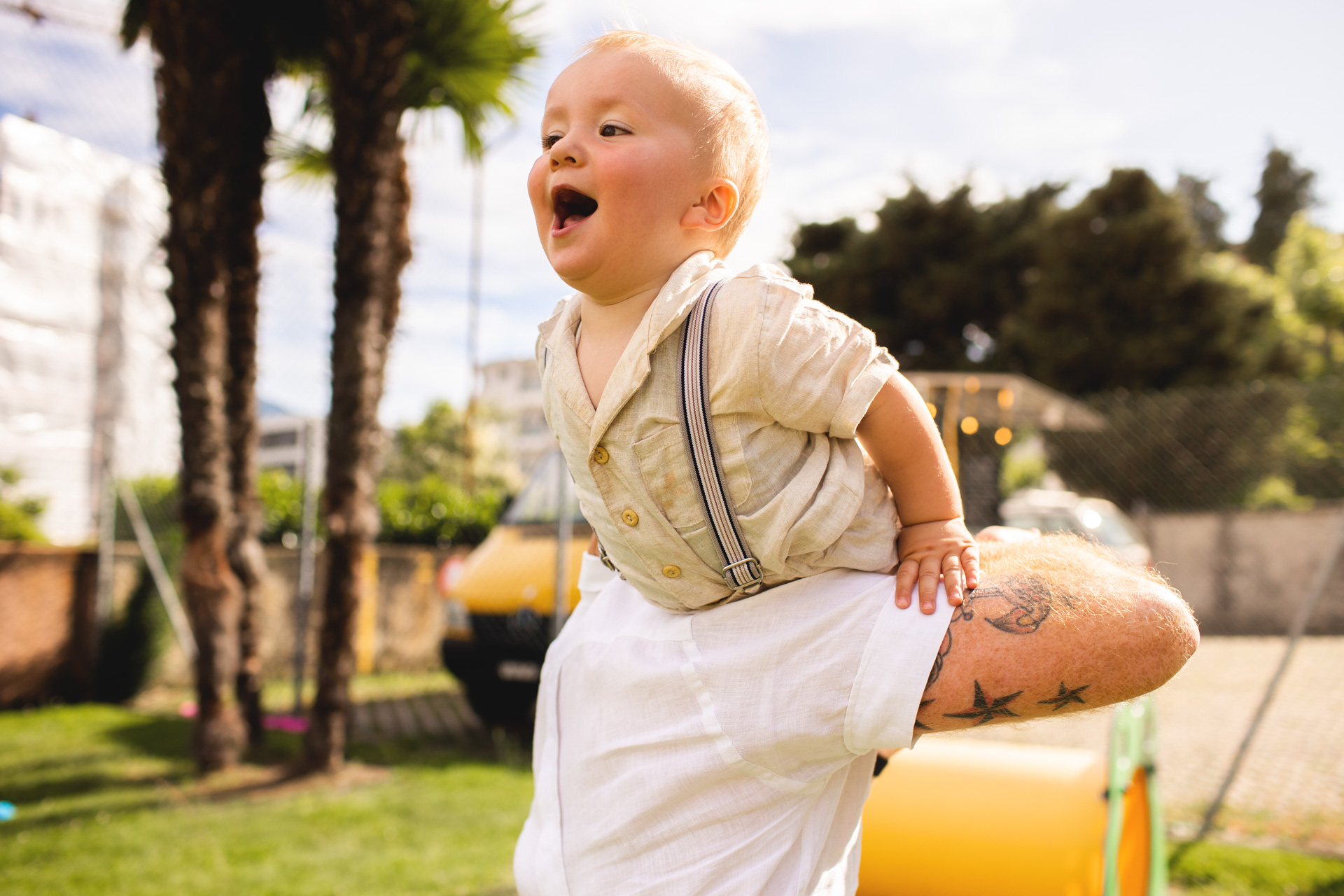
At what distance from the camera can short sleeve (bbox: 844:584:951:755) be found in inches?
39.7

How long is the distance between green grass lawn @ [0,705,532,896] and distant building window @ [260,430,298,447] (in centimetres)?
345

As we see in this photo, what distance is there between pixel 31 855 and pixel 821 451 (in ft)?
14.6

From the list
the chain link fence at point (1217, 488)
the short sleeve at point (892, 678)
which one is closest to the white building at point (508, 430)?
the chain link fence at point (1217, 488)

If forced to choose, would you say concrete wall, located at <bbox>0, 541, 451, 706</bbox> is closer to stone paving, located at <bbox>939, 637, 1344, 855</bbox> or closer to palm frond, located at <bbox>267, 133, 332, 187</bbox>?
palm frond, located at <bbox>267, 133, 332, 187</bbox>

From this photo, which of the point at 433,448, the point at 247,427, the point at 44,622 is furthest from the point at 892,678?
the point at 433,448

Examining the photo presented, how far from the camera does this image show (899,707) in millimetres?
1006

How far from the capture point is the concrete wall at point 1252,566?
11766mm

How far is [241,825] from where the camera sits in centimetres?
443

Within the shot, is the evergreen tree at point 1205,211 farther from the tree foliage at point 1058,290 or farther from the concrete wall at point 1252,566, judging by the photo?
the concrete wall at point 1252,566

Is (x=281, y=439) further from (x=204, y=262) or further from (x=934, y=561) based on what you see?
(x=934, y=561)

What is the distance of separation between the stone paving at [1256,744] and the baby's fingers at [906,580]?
239 cm

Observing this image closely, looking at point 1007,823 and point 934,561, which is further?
point 1007,823

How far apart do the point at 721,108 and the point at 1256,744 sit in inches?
277

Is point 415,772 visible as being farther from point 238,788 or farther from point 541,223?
point 541,223
